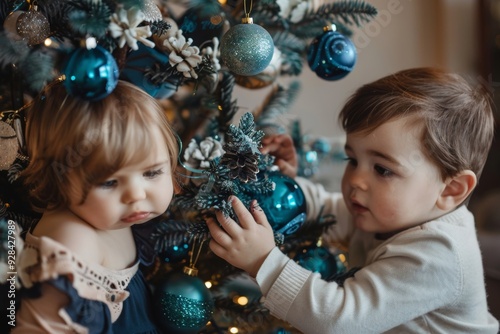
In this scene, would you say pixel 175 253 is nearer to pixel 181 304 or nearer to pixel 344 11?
pixel 181 304

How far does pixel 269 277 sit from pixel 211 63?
0.35 m

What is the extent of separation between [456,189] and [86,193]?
2.08 feet

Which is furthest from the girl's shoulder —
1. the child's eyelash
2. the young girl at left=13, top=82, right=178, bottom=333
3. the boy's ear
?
the boy's ear

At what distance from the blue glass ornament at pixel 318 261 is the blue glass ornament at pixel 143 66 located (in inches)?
15.1

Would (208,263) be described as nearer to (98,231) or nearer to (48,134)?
(98,231)

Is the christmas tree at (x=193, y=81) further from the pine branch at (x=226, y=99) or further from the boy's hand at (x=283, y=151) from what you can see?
the boy's hand at (x=283, y=151)

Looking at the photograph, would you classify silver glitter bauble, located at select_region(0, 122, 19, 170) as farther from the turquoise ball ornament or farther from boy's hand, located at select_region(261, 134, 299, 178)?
boy's hand, located at select_region(261, 134, 299, 178)

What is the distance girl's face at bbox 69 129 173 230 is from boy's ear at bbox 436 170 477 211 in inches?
20.0

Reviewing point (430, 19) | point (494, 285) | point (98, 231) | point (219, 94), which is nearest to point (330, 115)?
point (430, 19)

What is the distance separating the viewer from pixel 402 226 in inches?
36.9

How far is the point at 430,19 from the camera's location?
76.4 inches

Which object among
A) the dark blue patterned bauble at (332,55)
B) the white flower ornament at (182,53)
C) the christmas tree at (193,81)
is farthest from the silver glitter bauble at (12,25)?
the dark blue patterned bauble at (332,55)

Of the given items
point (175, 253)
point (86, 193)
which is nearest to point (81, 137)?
point (86, 193)

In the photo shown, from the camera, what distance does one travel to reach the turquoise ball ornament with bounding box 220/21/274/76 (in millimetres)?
756
